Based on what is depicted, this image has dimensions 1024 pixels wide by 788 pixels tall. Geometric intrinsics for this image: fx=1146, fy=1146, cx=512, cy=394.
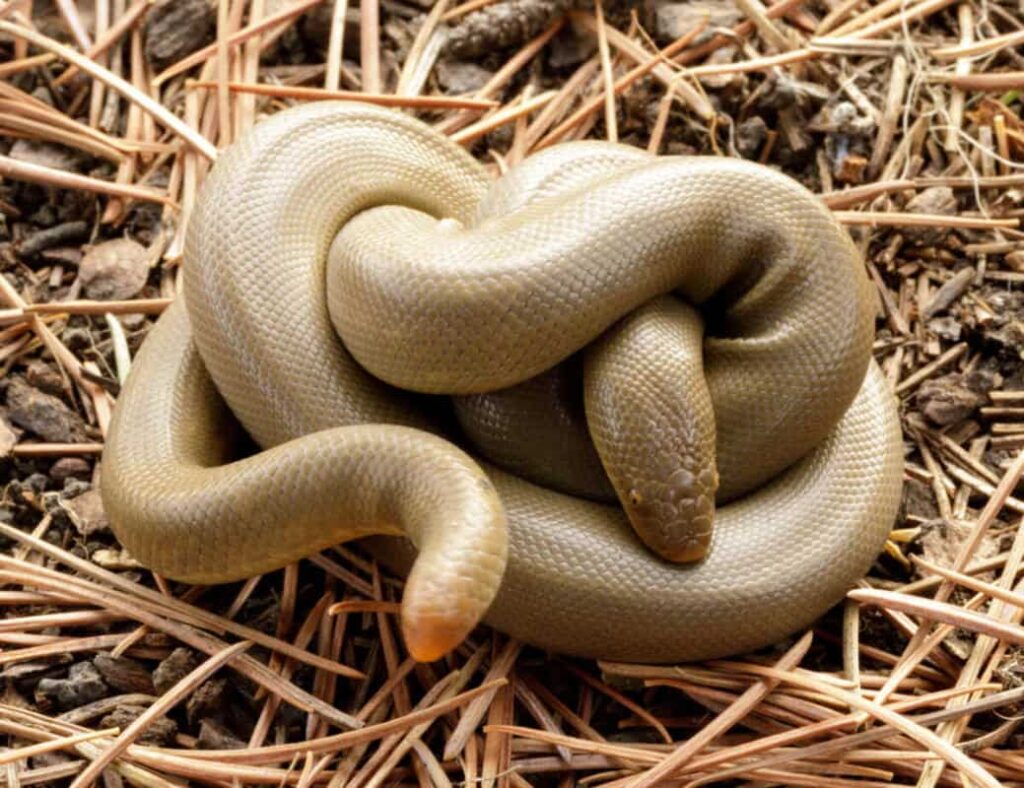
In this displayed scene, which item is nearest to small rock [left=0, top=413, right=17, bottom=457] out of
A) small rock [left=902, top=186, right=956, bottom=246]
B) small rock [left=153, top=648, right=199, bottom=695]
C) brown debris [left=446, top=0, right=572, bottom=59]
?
small rock [left=153, top=648, right=199, bottom=695]

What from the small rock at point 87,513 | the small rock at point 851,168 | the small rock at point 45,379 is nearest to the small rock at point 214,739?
the small rock at point 87,513

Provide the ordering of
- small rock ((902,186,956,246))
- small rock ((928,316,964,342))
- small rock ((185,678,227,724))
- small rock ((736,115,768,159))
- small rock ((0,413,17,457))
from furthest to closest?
small rock ((736,115,768,159)), small rock ((902,186,956,246)), small rock ((928,316,964,342)), small rock ((0,413,17,457)), small rock ((185,678,227,724))

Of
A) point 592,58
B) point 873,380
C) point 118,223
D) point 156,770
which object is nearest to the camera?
point 156,770

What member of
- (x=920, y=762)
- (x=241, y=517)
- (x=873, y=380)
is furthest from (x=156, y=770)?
(x=873, y=380)

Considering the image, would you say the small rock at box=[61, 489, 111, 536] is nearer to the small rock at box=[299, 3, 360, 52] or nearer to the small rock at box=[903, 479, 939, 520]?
the small rock at box=[299, 3, 360, 52]

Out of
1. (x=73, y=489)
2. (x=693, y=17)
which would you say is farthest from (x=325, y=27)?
(x=73, y=489)

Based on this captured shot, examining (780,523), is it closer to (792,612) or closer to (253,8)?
(792,612)
